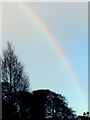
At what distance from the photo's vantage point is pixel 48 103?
40.7 metres

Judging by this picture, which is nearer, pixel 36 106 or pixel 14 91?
pixel 14 91

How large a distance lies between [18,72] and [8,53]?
2.07 m

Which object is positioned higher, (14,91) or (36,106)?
(14,91)

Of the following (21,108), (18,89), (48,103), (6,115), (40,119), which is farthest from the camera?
(48,103)

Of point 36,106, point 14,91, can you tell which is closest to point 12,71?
point 14,91

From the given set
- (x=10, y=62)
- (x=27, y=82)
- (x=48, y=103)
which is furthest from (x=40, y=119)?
(x=10, y=62)

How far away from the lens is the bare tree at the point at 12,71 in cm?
2821

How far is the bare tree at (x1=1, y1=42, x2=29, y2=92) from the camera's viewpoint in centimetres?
2821

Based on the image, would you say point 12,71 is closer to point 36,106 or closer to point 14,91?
point 14,91

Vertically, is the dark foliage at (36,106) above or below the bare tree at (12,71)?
below

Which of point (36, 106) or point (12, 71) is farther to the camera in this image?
point (36, 106)

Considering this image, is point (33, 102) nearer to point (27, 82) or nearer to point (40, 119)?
point (40, 119)

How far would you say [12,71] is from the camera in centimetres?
2859

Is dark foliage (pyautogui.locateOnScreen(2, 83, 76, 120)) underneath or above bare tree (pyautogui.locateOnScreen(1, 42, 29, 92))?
underneath
